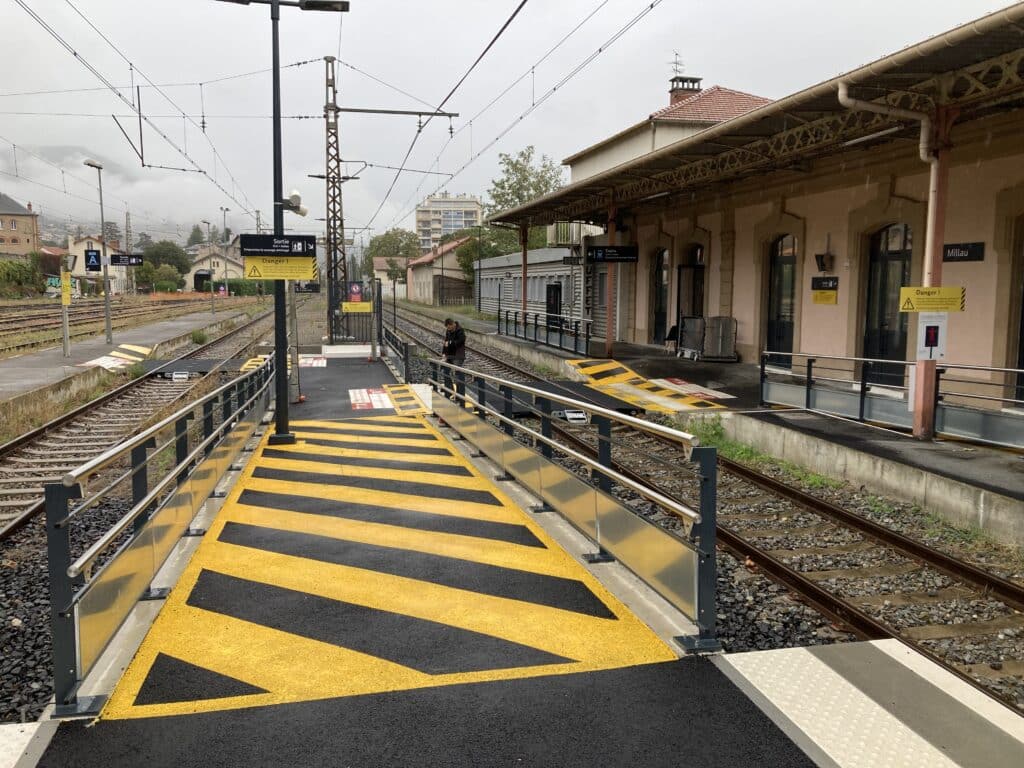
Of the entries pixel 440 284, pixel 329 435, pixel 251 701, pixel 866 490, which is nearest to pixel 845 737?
pixel 251 701

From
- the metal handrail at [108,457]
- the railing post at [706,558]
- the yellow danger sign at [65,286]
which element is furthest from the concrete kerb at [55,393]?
the railing post at [706,558]

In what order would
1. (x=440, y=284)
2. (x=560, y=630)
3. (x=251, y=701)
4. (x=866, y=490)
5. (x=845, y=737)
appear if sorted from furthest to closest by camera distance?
(x=440, y=284) < (x=866, y=490) < (x=560, y=630) < (x=251, y=701) < (x=845, y=737)

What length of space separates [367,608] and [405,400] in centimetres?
1123

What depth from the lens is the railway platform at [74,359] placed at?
16.9m

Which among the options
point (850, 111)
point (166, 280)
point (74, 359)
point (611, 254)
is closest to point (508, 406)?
point (850, 111)

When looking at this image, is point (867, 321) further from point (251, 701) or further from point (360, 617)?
point (251, 701)

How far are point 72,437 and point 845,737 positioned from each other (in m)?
12.3

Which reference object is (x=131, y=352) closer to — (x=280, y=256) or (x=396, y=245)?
(x=280, y=256)

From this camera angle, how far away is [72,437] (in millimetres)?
12469

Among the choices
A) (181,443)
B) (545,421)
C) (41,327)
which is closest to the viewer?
(181,443)

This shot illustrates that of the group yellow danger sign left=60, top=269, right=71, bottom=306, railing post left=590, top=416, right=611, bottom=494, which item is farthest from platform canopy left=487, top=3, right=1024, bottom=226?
yellow danger sign left=60, top=269, right=71, bottom=306

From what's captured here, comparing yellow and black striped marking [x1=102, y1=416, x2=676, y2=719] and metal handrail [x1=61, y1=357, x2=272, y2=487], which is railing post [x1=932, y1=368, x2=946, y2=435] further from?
metal handrail [x1=61, y1=357, x2=272, y2=487]

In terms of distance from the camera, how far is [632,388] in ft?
55.3

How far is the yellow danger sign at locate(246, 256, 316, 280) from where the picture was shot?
11.2m
